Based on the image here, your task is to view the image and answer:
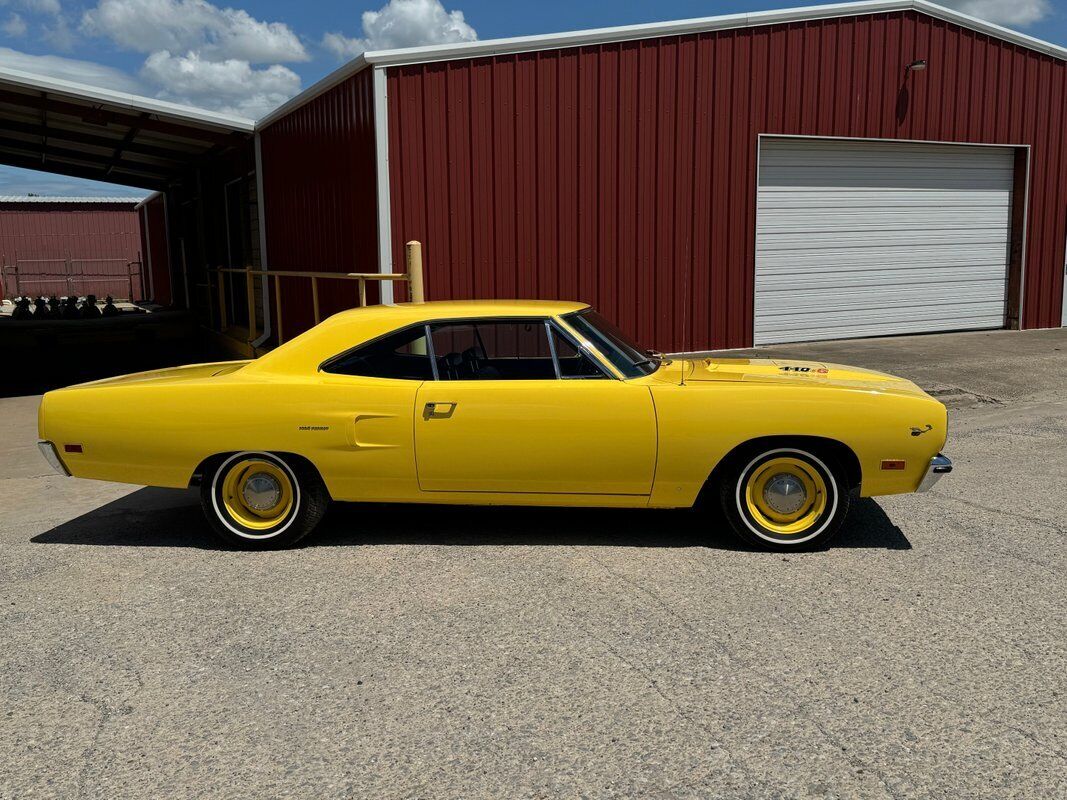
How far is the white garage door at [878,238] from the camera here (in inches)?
479

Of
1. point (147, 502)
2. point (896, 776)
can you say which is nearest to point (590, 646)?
point (896, 776)

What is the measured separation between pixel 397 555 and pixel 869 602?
90.7 inches

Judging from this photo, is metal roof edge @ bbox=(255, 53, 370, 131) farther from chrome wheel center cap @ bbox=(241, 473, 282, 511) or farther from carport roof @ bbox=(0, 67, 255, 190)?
chrome wheel center cap @ bbox=(241, 473, 282, 511)

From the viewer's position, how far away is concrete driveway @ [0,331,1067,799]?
8.93ft

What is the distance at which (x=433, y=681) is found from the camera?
3.28m

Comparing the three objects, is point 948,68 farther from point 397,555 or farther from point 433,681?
point 433,681

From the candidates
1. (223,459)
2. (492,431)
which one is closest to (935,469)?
(492,431)

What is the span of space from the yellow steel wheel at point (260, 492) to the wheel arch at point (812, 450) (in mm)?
2254

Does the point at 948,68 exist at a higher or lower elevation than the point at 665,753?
higher

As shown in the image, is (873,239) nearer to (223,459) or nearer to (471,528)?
(471,528)

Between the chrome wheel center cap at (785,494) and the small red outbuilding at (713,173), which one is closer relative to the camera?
the chrome wheel center cap at (785,494)

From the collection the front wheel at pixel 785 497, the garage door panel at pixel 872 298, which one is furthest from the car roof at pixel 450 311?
the garage door panel at pixel 872 298

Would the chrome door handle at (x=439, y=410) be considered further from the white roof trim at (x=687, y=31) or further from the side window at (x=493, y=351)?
the white roof trim at (x=687, y=31)

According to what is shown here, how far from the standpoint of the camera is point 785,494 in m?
4.65
